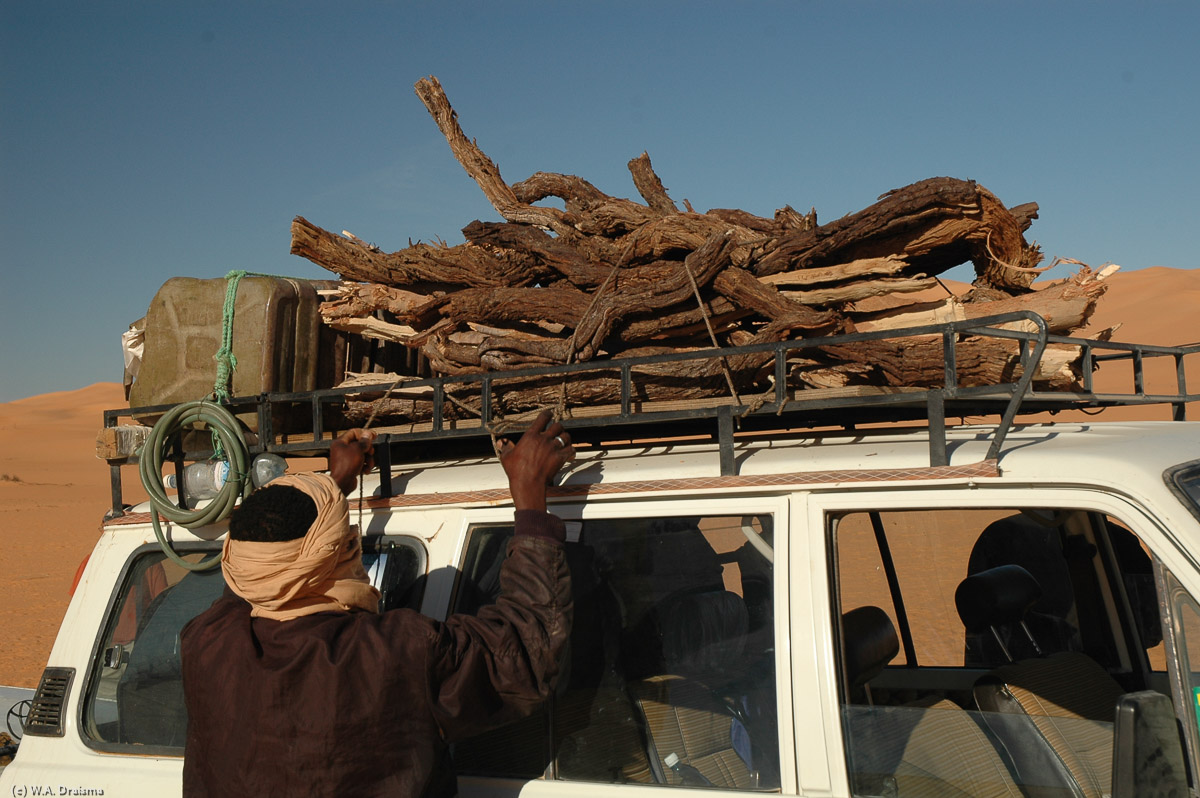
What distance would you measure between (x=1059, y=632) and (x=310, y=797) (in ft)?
8.55

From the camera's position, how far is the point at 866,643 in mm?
2543

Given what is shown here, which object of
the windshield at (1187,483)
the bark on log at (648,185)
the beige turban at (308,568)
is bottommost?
the beige turban at (308,568)

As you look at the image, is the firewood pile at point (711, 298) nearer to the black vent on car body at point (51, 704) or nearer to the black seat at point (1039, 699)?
the black seat at point (1039, 699)

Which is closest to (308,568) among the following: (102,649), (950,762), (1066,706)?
(102,649)

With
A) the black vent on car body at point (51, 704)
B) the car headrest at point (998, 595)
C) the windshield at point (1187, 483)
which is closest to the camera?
the windshield at point (1187, 483)

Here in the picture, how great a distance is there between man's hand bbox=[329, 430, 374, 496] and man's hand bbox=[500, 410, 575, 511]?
58 cm

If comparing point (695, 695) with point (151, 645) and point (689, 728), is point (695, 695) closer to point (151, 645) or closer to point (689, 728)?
point (689, 728)

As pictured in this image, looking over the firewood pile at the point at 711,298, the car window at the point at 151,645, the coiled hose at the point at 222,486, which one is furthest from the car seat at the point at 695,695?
the coiled hose at the point at 222,486

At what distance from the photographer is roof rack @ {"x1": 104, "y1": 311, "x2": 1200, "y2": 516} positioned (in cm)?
223

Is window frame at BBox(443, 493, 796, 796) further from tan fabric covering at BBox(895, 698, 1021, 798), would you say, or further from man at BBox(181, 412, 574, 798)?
tan fabric covering at BBox(895, 698, 1021, 798)

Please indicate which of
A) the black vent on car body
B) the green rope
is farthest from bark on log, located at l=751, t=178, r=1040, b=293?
the black vent on car body

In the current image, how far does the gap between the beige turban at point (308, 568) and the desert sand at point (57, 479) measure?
104 inches

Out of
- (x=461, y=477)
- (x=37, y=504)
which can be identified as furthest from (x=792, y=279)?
(x=37, y=504)

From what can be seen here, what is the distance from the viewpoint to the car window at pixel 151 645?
2.76 meters
